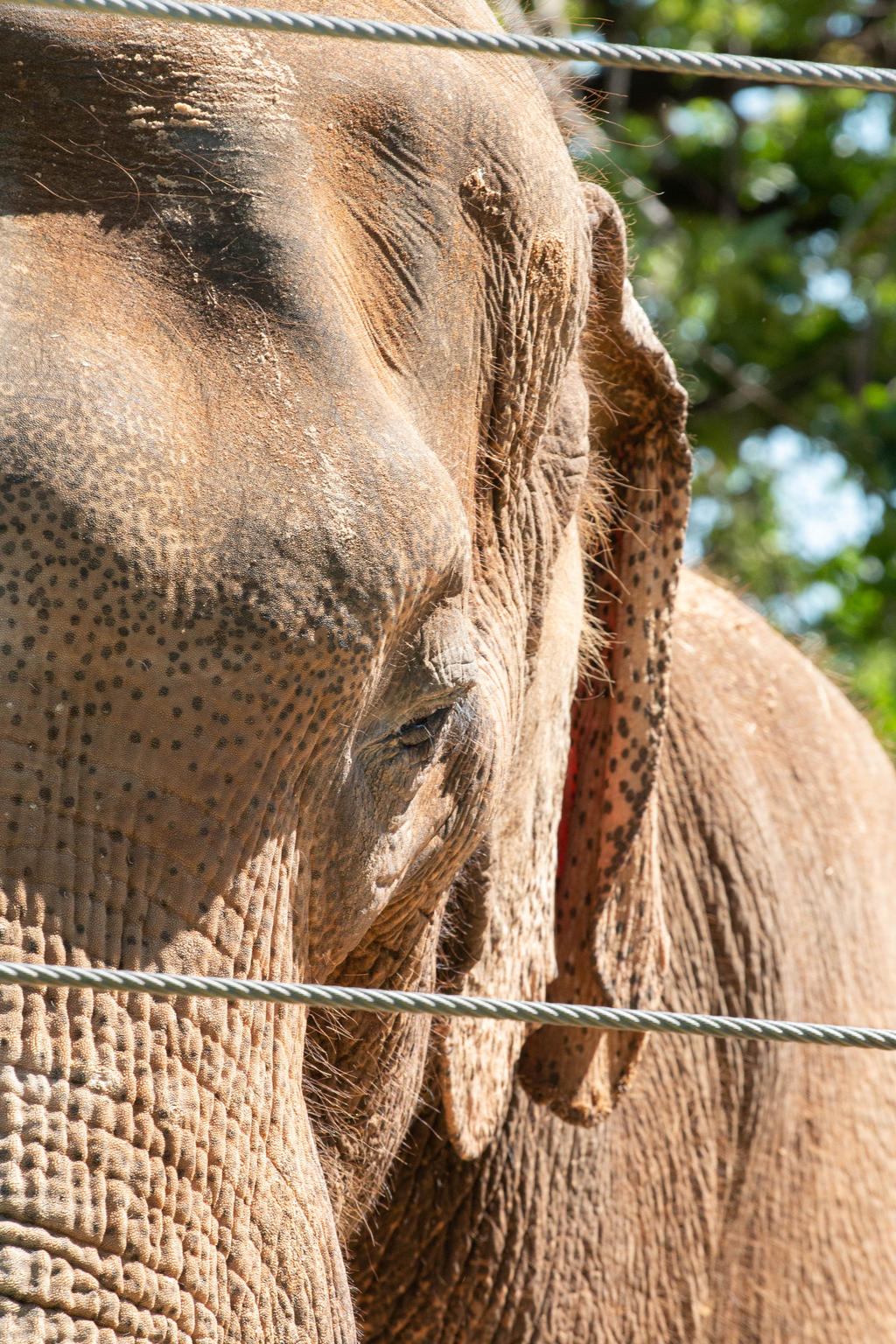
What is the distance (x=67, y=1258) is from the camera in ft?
3.28

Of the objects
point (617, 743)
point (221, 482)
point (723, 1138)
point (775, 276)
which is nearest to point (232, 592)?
point (221, 482)

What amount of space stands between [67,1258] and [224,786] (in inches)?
12.6

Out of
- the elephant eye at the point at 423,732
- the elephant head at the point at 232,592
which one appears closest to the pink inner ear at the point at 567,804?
the elephant head at the point at 232,592

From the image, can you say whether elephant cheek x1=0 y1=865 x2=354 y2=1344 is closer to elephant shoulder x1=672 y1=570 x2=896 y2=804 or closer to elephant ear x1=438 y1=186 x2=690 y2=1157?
elephant ear x1=438 y1=186 x2=690 y2=1157

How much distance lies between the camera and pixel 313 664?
1.15m

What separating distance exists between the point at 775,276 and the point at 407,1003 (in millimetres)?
7176

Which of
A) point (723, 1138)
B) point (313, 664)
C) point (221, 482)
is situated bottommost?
point (723, 1138)

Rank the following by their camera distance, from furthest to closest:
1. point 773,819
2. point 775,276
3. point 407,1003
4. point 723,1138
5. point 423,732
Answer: point 775,276 → point 773,819 → point 723,1138 → point 423,732 → point 407,1003

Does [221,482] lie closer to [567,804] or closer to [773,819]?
[567,804]

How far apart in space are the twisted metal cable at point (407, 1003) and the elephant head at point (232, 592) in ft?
0.28

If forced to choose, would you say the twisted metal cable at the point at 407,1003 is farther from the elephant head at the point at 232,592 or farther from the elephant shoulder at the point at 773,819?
the elephant shoulder at the point at 773,819

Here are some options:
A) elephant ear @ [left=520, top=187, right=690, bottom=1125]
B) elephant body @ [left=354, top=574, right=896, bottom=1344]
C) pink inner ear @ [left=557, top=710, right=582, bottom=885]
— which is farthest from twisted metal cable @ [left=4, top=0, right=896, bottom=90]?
elephant body @ [left=354, top=574, right=896, bottom=1344]

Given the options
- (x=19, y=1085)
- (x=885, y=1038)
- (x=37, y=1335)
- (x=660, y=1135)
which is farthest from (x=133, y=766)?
(x=660, y=1135)

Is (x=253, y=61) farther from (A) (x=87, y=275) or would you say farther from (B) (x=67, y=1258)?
(B) (x=67, y=1258)
